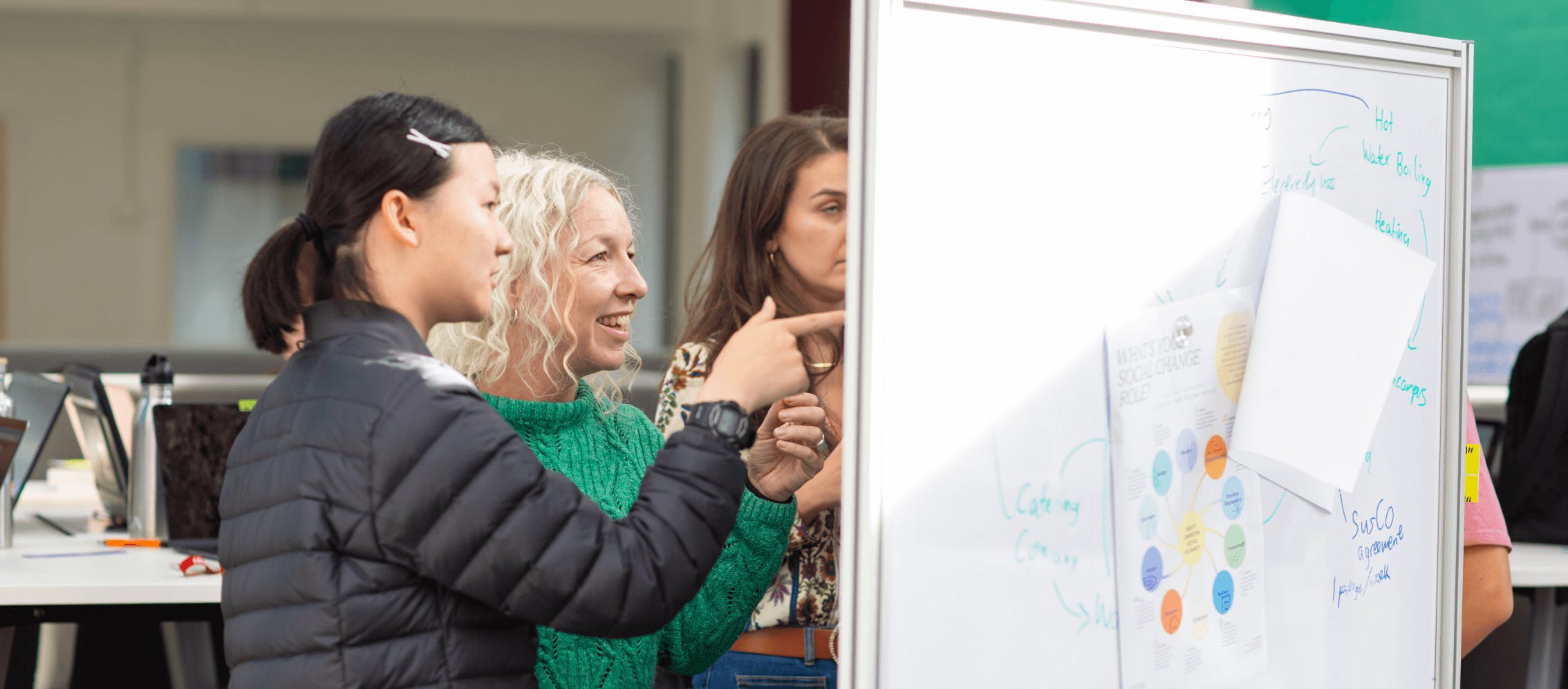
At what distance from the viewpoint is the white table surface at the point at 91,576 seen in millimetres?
1796

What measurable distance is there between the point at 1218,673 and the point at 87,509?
244 centimetres

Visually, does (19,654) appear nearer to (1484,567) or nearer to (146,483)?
(146,483)

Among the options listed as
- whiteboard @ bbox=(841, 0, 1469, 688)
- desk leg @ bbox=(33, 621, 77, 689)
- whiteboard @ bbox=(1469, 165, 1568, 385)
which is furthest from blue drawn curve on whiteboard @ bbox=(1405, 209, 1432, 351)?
desk leg @ bbox=(33, 621, 77, 689)

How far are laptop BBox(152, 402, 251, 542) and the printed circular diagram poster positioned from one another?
5.63 feet

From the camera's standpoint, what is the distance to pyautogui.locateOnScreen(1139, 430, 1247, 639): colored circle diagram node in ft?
3.80

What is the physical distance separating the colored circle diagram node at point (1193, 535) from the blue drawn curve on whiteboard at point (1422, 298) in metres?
0.28

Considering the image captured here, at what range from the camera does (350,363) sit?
0.99 metres

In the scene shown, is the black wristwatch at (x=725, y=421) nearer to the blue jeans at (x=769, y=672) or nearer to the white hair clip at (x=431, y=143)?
the white hair clip at (x=431, y=143)

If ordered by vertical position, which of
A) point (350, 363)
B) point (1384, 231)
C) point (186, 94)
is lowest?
point (350, 363)

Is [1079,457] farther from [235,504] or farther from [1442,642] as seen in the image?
[235,504]

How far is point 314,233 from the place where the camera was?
1052mm

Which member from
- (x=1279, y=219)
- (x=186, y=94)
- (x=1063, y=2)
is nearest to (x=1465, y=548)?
(x=1279, y=219)

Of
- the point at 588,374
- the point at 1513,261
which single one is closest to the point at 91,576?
the point at 588,374

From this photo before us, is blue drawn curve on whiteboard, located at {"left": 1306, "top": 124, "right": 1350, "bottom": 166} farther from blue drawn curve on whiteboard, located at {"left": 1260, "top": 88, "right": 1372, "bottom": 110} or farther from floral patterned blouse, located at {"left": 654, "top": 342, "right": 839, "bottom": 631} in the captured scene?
floral patterned blouse, located at {"left": 654, "top": 342, "right": 839, "bottom": 631}
